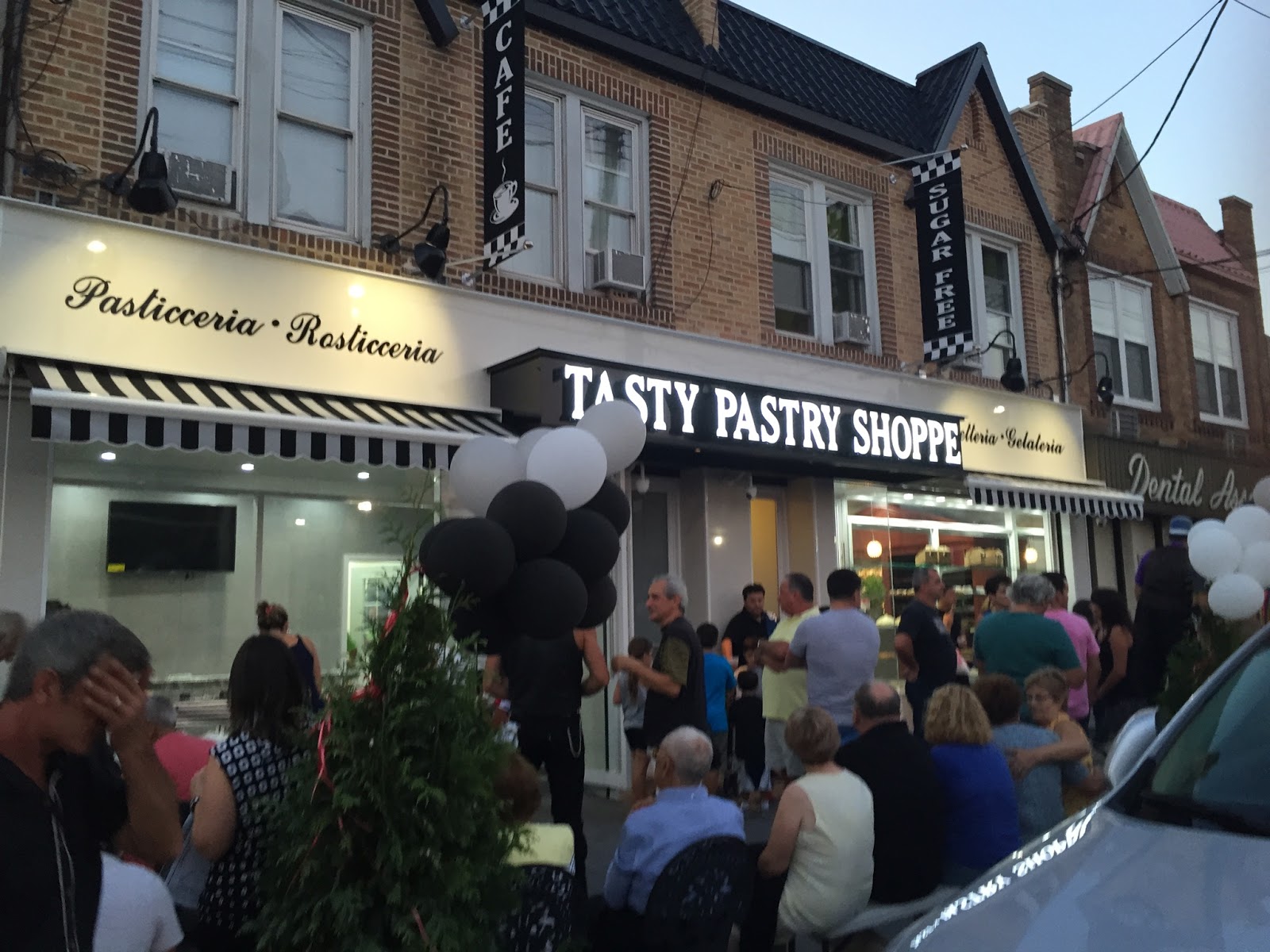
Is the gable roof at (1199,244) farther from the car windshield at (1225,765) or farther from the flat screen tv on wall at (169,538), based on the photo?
the car windshield at (1225,765)

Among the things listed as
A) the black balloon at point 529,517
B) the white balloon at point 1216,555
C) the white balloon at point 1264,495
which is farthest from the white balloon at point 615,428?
the white balloon at point 1264,495

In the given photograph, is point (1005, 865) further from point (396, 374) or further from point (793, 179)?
point (793, 179)

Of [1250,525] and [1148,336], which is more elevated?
[1148,336]

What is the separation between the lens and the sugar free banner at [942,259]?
37.5 feet

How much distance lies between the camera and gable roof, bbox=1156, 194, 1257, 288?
17.1 meters

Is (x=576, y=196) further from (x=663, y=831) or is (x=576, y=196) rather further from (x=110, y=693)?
(x=110, y=693)

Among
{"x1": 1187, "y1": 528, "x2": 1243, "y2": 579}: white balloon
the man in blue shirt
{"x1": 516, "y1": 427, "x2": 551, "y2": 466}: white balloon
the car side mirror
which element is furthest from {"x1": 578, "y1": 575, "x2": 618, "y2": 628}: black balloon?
{"x1": 1187, "y1": 528, "x2": 1243, "y2": 579}: white balloon

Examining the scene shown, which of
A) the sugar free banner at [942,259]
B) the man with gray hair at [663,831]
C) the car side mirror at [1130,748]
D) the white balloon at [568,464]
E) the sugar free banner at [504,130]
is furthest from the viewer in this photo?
the sugar free banner at [942,259]

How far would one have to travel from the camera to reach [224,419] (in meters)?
6.43

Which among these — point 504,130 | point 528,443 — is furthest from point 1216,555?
point 504,130

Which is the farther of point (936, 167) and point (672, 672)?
point (936, 167)

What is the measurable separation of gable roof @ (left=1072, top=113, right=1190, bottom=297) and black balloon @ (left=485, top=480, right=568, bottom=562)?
482 inches

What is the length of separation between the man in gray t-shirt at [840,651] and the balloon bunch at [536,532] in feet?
5.58

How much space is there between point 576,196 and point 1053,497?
21.0 feet
